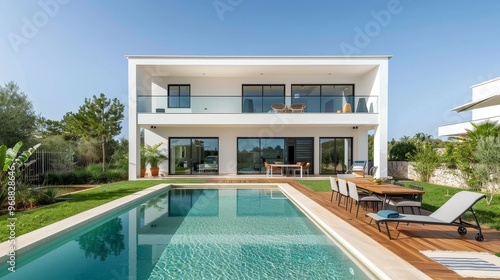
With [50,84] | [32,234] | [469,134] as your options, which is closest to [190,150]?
[50,84]

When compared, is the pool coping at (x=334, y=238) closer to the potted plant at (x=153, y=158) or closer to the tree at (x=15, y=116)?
the potted plant at (x=153, y=158)

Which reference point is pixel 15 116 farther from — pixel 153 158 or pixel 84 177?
pixel 153 158

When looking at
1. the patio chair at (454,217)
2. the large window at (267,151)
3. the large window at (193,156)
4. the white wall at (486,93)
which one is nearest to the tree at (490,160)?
the patio chair at (454,217)

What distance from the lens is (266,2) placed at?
623 inches

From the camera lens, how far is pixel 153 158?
1577cm

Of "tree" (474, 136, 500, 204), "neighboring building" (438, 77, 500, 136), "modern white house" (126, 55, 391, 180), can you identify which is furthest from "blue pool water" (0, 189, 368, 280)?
"neighboring building" (438, 77, 500, 136)

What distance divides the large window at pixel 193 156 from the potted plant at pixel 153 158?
1011 millimetres

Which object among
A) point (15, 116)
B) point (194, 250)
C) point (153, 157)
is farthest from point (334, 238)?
point (15, 116)

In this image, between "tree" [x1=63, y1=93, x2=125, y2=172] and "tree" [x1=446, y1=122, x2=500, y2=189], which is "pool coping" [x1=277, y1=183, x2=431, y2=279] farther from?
"tree" [x1=63, y1=93, x2=125, y2=172]

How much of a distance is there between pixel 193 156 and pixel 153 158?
8.37 ft

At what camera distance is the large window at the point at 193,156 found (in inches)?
671

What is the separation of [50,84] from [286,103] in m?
11.8

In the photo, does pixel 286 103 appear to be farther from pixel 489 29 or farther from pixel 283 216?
pixel 489 29

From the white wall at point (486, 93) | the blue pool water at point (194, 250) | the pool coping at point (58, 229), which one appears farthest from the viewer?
the white wall at point (486, 93)
